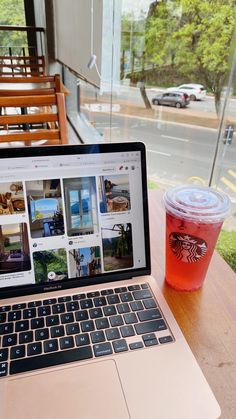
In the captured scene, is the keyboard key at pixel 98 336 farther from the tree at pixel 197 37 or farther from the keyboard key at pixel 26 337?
the tree at pixel 197 37

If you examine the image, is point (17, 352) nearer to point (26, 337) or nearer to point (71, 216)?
point (26, 337)

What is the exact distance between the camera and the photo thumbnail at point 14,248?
478mm

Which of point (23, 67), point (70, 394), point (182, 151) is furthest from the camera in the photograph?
point (23, 67)

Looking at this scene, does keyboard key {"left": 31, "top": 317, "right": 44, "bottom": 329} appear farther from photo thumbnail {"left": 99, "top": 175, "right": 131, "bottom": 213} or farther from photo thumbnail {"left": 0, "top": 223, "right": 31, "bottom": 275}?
photo thumbnail {"left": 99, "top": 175, "right": 131, "bottom": 213}

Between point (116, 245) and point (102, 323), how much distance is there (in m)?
0.13

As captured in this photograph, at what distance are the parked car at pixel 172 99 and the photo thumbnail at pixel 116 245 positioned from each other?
0.68 meters

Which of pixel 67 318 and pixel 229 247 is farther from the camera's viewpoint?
pixel 229 247

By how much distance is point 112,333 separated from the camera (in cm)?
44

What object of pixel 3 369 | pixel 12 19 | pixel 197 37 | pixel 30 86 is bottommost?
pixel 3 369

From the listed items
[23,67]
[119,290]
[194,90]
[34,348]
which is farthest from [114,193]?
[23,67]

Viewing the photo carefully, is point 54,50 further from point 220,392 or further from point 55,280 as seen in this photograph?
point 220,392

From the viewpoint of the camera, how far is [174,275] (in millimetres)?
541

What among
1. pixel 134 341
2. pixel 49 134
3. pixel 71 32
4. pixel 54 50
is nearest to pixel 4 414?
pixel 134 341

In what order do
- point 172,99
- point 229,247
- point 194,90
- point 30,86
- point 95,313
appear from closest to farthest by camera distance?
point 95,313, point 229,247, point 194,90, point 172,99, point 30,86
